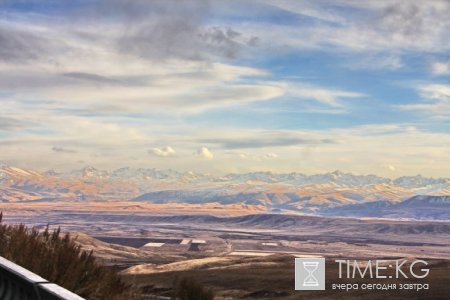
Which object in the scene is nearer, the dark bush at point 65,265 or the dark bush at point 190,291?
the dark bush at point 65,265

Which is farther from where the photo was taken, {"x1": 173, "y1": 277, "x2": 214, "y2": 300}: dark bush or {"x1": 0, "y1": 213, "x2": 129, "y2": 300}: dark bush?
{"x1": 173, "y1": 277, "x2": 214, "y2": 300}: dark bush

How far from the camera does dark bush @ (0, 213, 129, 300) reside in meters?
10.6

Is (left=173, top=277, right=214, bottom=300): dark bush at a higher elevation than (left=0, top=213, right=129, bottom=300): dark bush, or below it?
below

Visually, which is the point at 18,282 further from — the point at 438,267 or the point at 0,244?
the point at 438,267

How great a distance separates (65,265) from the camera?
36.0 ft

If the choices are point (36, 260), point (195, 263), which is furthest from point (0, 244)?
point (195, 263)

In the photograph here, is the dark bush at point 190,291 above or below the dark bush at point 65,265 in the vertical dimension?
below

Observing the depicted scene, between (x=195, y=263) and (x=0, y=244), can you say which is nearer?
(x=0, y=244)

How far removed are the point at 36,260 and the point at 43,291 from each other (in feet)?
15.9

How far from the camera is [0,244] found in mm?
12406

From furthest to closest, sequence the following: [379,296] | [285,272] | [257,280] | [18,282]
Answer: [285,272], [257,280], [379,296], [18,282]

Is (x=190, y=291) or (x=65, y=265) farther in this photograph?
(x=190, y=291)

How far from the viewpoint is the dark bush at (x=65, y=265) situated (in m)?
10.6

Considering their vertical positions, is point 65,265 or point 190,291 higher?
point 65,265
